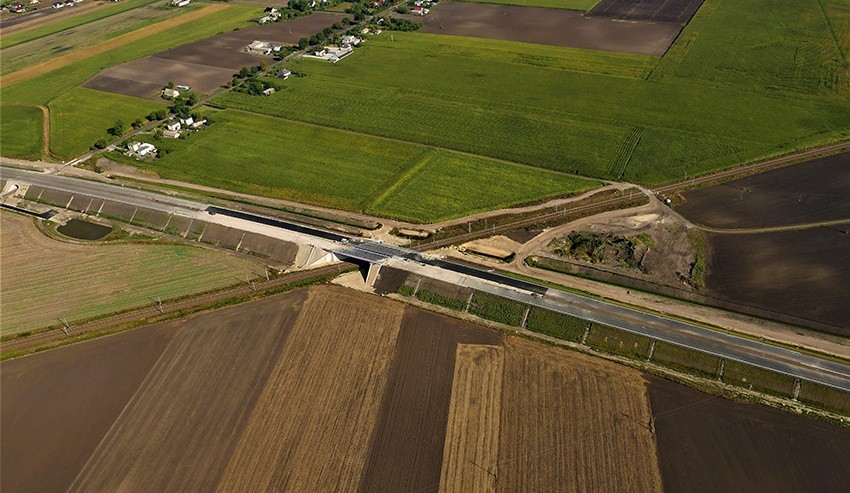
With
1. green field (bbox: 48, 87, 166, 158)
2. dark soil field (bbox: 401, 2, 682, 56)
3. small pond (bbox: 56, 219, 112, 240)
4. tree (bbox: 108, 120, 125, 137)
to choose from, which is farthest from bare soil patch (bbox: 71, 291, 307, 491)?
dark soil field (bbox: 401, 2, 682, 56)

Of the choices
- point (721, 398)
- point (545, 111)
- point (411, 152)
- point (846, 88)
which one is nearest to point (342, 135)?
point (411, 152)

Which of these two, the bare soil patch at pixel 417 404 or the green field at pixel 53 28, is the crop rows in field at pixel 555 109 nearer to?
the bare soil patch at pixel 417 404

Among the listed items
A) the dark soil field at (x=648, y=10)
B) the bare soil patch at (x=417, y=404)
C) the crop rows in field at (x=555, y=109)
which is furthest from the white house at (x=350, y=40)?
the bare soil patch at (x=417, y=404)

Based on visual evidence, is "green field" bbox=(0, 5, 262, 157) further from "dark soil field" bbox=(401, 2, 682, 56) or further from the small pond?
"dark soil field" bbox=(401, 2, 682, 56)

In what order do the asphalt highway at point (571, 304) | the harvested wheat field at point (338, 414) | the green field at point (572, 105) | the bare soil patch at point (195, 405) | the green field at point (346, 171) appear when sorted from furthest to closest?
the green field at point (572, 105) → the green field at point (346, 171) → the asphalt highway at point (571, 304) → the bare soil patch at point (195, 405) → the harvested wheat field at point (338, 414)

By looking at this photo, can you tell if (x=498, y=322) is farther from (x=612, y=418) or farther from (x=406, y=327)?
(x=612, y=418)

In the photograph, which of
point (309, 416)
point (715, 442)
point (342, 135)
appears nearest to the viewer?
point (715, 442)
